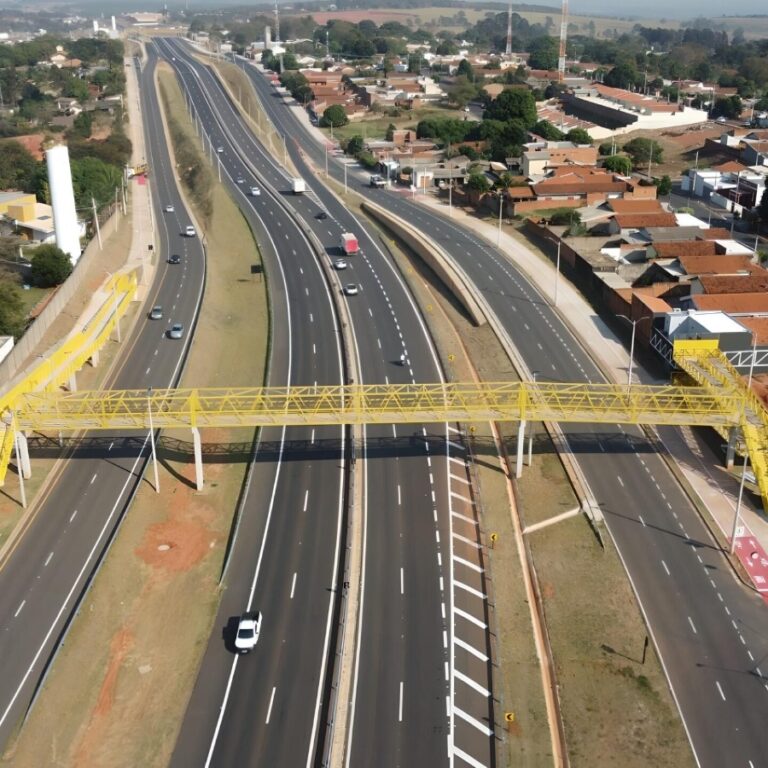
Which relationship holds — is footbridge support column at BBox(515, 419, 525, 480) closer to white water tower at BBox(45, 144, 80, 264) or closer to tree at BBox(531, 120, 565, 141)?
white water tower at BBox(45, 144, 80, 264)

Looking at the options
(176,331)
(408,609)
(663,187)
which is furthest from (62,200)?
(663,187)

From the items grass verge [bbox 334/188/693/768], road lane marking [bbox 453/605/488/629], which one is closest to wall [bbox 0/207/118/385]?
grass verge [bbox 334/188/693/768]

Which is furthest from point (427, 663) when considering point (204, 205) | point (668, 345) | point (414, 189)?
point (414, 189)

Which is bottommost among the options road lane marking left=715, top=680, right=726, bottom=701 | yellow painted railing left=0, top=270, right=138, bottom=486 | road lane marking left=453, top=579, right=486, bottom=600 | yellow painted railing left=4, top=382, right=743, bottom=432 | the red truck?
road lane marking left=715, top=680, right=726, bottom=701

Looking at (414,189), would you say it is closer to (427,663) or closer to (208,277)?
(208,277)

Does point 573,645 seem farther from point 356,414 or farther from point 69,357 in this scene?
point 69,357
